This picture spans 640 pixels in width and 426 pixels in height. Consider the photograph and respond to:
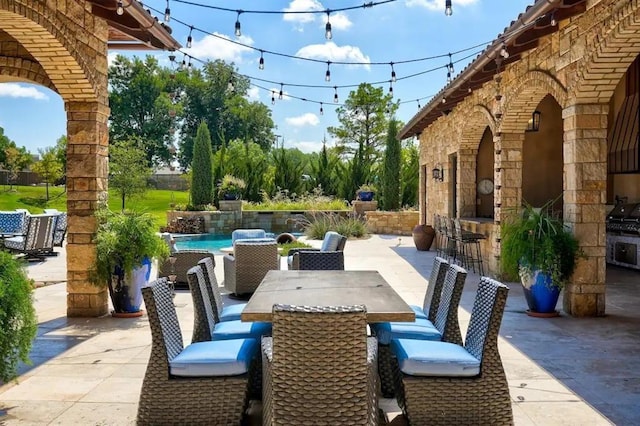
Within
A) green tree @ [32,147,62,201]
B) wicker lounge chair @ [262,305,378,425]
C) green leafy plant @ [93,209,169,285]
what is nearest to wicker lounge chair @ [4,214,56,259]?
green leafy plant @ [93,209,169,285]

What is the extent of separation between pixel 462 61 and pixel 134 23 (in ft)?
16.5

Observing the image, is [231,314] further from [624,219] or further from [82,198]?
[624,219]

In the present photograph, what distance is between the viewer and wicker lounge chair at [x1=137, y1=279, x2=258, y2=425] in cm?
302

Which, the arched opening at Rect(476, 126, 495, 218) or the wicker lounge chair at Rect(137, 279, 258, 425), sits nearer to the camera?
the wicker lounge chair at Rect(137, 279, 258, 425)

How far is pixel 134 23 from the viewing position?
6.39m

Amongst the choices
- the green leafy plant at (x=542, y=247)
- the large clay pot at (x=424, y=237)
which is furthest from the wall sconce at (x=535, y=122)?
the large clay pot at (x=424, y=237)

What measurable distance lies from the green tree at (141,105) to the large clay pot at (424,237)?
2501 cm

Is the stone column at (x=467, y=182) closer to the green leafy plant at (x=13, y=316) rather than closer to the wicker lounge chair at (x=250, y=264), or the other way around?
the wicker lounge chair at (x=250, y=264)

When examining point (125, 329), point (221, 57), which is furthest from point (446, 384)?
point (221, 57)

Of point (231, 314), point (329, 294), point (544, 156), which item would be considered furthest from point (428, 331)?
point (544, 156)

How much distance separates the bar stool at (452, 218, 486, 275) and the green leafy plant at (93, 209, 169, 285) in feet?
17.7

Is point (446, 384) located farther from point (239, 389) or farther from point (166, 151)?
point (166, 151)

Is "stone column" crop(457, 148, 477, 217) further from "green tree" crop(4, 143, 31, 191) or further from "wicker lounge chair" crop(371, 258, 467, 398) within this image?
"green tree" crop(4, 143, 31, 191)

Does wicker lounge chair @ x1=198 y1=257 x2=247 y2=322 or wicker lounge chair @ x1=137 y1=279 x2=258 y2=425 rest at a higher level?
wicker lounge chair @ x1=198 y1=257 x2=247 y2=322
